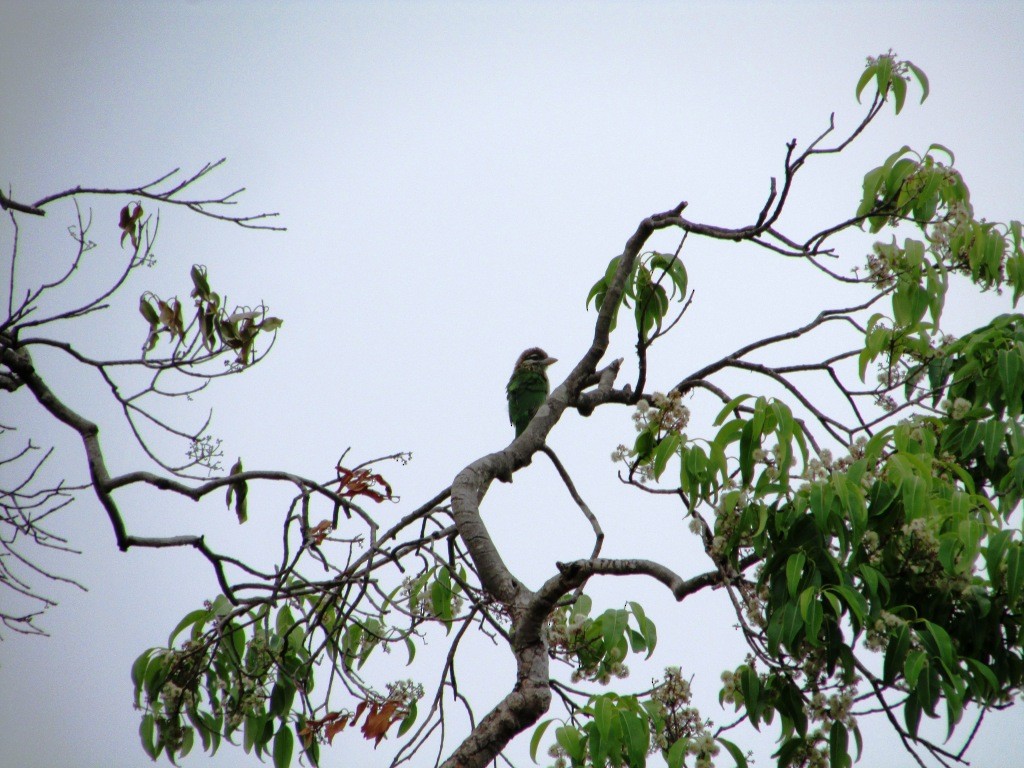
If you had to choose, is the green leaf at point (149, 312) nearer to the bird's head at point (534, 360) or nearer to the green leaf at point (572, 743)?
the green leaf at point (572, 743)

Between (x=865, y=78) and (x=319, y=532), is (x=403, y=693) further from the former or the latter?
(x=865, y=78)

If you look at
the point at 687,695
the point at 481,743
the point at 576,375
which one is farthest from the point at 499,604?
the point at 576,375

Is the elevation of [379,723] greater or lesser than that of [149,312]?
lesser

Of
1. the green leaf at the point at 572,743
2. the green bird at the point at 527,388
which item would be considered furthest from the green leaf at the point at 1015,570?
the green bird at the point at 527,388

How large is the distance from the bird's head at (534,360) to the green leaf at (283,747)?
13.8ft

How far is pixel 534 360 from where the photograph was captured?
6.91m

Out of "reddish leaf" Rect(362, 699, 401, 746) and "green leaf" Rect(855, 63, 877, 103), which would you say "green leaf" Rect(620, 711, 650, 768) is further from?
"green leaf" Rect(855, 63, 877, 103)

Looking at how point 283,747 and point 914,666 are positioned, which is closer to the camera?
point 914,666

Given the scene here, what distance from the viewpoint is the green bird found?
673 cm

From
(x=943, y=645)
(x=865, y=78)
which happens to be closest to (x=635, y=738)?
(x=943, y=645)

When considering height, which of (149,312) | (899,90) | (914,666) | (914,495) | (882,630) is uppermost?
(899,90)

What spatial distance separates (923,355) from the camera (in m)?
3.02

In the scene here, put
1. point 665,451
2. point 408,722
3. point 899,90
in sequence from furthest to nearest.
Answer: point 899,90, point 408,722, point 665,451

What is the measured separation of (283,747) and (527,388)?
417cm
